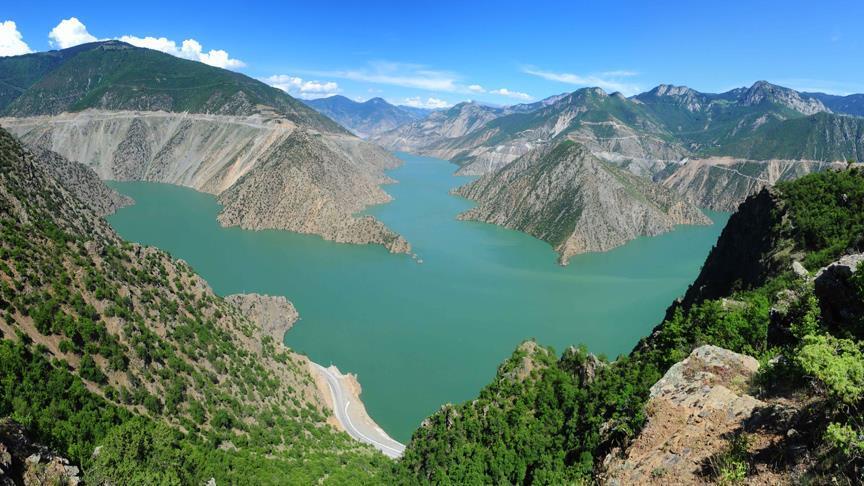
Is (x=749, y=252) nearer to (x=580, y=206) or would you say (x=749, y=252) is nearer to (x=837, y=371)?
(x=837, y=371)

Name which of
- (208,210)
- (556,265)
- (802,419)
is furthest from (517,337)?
(208,210)

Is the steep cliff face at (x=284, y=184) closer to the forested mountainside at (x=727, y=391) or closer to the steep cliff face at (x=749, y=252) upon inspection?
the steep cliff face at (x=749, y=252)

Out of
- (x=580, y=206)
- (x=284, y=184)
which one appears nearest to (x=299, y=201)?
(x=284, y=184)

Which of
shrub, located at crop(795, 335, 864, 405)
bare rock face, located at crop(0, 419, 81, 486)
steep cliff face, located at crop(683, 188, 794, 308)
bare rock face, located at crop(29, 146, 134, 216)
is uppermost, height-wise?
bare rock face, located at crop(29, 146, 134, 216)

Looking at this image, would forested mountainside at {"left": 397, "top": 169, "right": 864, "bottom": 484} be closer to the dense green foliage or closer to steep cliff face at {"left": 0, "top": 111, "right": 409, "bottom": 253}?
the dense green foliage

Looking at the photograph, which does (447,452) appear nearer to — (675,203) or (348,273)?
(348,273)

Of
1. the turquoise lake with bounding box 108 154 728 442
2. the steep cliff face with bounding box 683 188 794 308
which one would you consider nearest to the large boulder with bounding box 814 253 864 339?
the steep cliff face with bounding box 683 188 794 308
